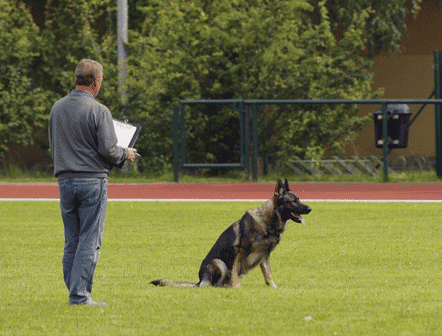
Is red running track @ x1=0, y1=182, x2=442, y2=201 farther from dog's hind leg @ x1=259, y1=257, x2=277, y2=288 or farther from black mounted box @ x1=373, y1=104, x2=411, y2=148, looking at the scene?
dog's hind leg @ x1=259, y1=257, x2=277, y2=288

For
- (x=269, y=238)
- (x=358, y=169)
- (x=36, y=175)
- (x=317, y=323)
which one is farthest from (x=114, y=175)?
(x=317, y=323)

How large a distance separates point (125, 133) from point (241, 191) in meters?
12.5

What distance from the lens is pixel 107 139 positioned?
6.35m

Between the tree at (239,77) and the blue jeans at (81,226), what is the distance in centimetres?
1534

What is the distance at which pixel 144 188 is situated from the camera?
66.5 ft

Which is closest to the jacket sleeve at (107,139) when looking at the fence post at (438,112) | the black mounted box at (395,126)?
the black mounted box at (395,126)

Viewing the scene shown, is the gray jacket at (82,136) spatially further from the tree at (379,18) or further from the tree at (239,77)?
the tree at (379,18)

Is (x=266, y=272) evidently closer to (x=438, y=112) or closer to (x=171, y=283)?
(x=171, y=283)

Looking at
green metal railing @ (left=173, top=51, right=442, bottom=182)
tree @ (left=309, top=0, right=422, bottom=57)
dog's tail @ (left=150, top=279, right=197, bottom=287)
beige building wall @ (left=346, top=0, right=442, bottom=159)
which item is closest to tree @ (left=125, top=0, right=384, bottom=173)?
green metal railing @ (left=173, top=51, right=442, bottom=182)

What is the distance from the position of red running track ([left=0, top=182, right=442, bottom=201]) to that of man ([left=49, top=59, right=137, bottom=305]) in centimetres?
1124

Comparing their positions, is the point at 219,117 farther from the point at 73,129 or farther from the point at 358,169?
the point at 73,129

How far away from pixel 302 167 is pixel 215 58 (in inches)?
147

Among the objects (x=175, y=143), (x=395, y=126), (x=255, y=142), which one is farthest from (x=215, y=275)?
(x=395, y=126)

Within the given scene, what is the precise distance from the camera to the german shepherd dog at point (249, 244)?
7488 mm
